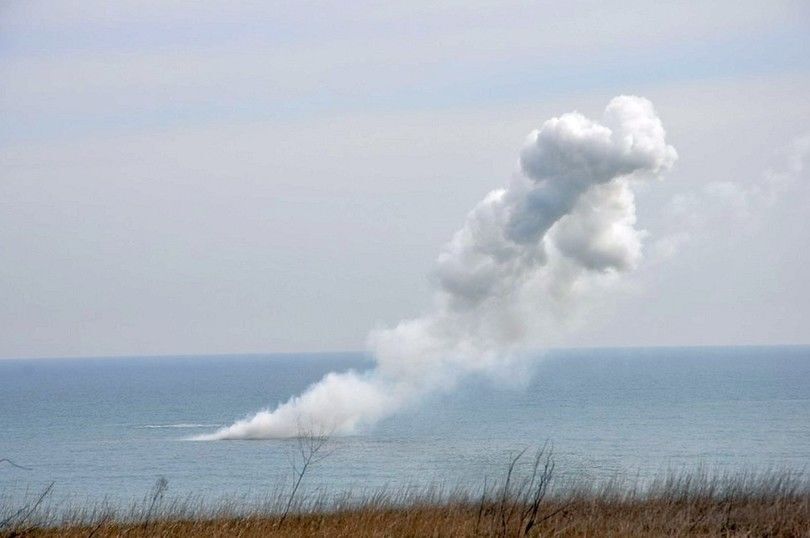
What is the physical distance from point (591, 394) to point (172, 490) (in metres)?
119

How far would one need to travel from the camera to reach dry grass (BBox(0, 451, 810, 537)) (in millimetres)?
16328

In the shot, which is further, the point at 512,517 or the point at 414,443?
the point at 414,443

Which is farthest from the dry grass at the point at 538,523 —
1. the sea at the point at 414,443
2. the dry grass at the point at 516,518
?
the sea at the point at 414,443

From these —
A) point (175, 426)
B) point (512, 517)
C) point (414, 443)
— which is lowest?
point (414, 443)

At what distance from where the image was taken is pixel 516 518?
670 inches

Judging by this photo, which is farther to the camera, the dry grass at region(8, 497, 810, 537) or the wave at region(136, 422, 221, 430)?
the wave at region(136, 422, 221, 430)

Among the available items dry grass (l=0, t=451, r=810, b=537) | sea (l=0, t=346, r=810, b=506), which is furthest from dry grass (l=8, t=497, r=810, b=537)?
sea (l=0, t=346, r=810, b=506)

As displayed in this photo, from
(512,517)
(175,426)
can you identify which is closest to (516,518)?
(512,517)

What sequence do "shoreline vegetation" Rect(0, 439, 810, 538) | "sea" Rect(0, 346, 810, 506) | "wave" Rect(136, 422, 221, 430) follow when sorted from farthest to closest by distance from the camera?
"wave" Rect(136, 422, 221, 430), "sea" Rect(0, 346, 810, 506), "shoreline vegetation" Rect(0, 439, 810, 538)

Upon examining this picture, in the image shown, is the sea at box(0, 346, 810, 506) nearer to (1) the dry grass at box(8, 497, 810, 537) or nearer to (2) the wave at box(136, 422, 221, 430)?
(2) the wave at box(136, 422, 221, 430)

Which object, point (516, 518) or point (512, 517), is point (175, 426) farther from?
point (516, 518)

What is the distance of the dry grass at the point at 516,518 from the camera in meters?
16.3

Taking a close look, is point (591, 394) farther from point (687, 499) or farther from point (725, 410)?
point (687, 499)

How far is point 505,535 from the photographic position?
15.4m
